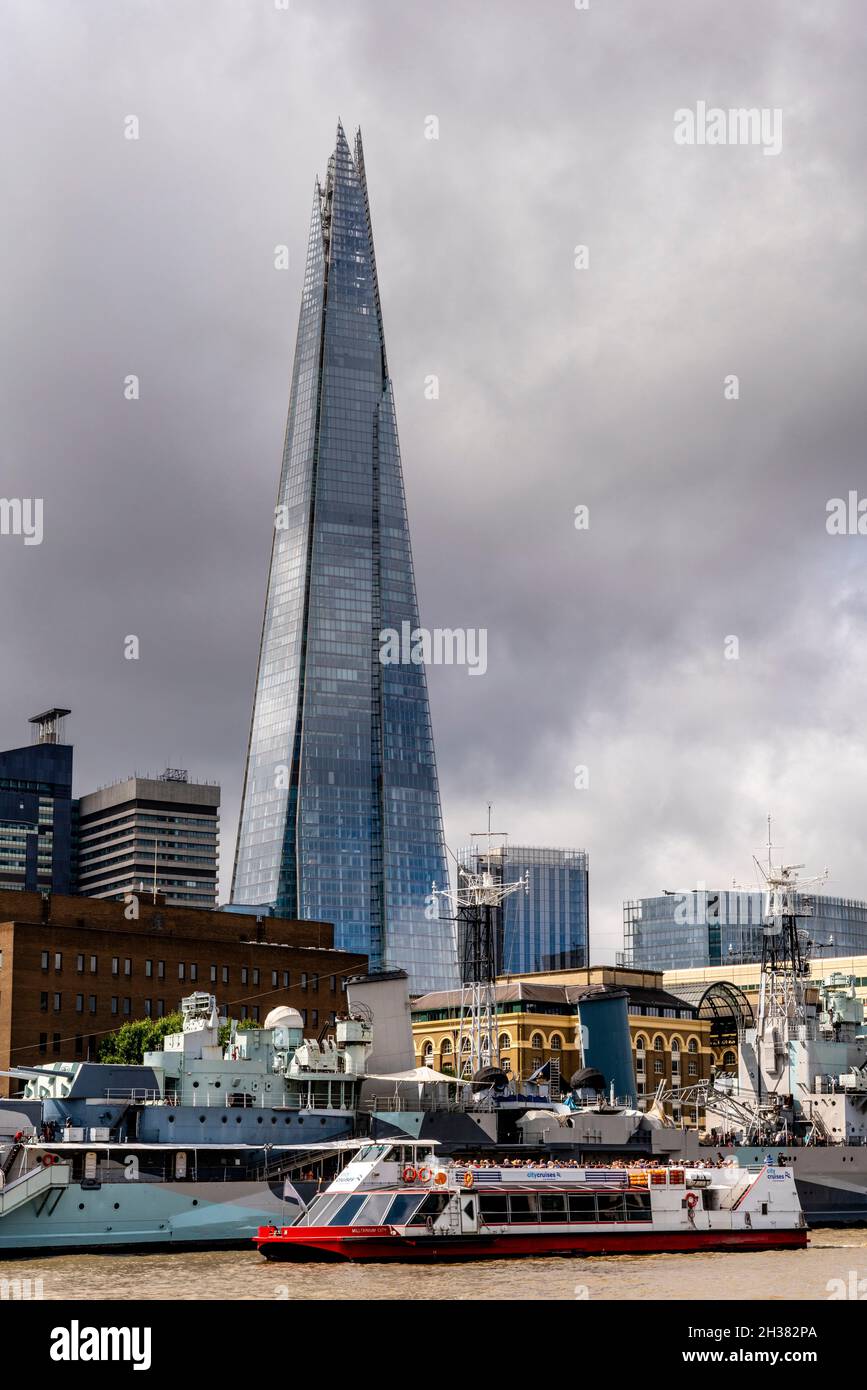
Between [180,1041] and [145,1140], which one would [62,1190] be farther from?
[180,1041]

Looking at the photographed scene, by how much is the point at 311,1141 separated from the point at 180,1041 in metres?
7.13

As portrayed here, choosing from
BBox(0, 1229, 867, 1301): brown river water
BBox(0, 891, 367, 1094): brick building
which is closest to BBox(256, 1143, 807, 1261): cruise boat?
BBox(0, 1229, 867, 1301): brown river water

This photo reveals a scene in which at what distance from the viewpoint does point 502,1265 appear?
53.6 meters

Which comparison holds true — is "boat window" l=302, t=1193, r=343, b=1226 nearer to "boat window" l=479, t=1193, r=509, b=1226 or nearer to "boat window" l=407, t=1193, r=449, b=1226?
"boat window" l=407, t=1193, r=449, b=1226

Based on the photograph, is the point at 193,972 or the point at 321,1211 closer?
the point at 321,1211

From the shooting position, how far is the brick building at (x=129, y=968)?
112812 mm

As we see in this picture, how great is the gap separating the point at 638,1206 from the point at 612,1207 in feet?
3.89

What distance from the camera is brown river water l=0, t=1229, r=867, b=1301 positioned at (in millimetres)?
43750

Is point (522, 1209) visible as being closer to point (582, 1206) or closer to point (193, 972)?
point (582, 1206)

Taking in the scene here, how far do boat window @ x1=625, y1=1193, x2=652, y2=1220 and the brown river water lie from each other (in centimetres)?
174

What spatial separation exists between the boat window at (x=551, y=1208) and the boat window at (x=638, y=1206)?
3122 millimetres

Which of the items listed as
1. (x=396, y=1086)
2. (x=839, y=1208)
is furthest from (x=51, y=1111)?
(x=839, y=1208)

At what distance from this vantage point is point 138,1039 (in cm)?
10675

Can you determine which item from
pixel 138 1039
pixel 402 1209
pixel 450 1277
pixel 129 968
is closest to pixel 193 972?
pixel 129 968
